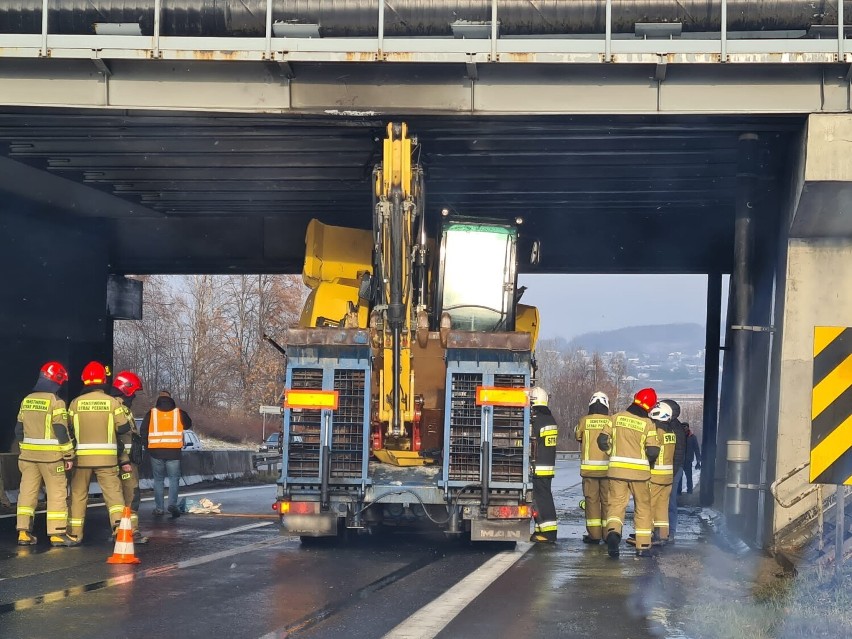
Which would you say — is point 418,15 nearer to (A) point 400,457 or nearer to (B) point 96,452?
(A) point 400,457

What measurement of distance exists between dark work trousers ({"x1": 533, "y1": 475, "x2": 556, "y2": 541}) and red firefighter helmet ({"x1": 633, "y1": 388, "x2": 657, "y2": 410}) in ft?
5.02

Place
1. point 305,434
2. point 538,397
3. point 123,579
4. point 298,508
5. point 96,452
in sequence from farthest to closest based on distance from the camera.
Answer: point 538,397
point 96,452
point 305,434
point 298,508
point 123,579

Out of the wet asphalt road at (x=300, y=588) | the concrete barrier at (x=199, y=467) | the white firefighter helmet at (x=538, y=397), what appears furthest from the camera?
the concrete barrier at (x=199, y=467)

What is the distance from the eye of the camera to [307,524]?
1311 centimetres

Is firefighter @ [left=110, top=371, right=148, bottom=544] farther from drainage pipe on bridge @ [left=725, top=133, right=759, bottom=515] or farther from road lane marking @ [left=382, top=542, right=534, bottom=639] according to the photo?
drainage pipe on bridge @ [left=725, top=133, right=759, bottom=515]

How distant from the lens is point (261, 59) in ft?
46.8

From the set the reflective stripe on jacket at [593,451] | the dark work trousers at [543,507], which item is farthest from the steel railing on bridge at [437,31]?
the dark work trousers at [543,507]

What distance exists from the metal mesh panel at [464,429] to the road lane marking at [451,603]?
3.28ft

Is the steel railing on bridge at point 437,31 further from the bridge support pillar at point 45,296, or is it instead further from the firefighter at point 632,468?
the bridge support pillar at point 45,296

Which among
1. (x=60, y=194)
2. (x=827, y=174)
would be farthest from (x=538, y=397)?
(x=60, y=194)

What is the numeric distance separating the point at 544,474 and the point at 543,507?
0.43 meters

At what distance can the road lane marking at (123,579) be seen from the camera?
9320 mm

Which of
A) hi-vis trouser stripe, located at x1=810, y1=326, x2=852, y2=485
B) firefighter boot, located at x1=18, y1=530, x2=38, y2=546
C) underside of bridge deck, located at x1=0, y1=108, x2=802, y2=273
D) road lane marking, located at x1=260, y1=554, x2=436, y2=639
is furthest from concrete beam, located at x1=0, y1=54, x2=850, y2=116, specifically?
hi-vis trouser stripe, located at x1=810, y1=326, x2=852, y2=485

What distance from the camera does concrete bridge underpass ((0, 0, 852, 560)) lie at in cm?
1431
